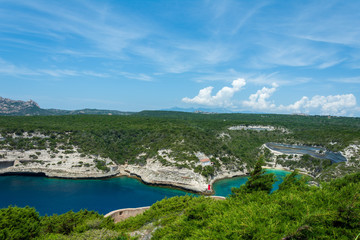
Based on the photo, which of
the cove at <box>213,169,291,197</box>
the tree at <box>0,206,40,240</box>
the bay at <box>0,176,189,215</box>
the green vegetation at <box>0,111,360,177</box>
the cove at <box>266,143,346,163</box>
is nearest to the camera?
the tree at <box>0,206,40,240</box>

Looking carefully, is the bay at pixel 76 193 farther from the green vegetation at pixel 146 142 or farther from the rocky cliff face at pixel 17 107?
the rocky cliff face at pixel 17 107

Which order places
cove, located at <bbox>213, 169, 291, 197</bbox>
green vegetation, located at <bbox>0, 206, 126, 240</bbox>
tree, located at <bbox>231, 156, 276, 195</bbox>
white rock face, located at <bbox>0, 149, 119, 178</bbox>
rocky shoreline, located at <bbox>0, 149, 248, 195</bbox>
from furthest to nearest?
white rock face, located at <bbox>0, 149, 119, 178</bbox>
rocky shoreline, located at <bbox>0, 149, 248, 195</bbox>
cove, located at <bbox>213, 169, 291, 197</bbox>
tree, located at <bbox>231, 156, 276, 195</bbox>
green vegetation, located at <bbox>0, 206, 126, 240</bbox>

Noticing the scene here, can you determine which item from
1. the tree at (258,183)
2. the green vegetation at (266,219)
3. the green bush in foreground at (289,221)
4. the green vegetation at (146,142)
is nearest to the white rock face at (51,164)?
the green vegetation at (146,142)

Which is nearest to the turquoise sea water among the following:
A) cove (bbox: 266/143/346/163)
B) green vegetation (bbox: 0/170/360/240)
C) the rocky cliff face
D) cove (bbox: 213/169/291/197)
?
cove (bbox: 213/169/291/197)

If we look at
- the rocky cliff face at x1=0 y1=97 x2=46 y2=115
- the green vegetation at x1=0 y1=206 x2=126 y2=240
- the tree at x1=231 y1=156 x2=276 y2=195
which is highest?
the rocky cliff face at x1=0 y1=97 x2=46 y2=115

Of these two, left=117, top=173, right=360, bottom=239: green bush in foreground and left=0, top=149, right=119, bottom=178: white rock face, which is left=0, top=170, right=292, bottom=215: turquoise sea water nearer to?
left=0, top=149, right=119, bottom=178: white rock face

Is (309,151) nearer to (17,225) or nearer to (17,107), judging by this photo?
(17,225)

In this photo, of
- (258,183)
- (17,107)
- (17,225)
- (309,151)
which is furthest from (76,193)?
(17,107)

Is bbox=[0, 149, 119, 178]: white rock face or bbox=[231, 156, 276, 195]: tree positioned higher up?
bbox=[231, 156, 276, 195]: tree

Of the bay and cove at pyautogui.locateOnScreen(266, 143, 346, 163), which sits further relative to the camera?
cove at pyautogui.locateOnScreen(266, 143, 346, 163)
